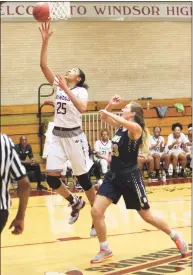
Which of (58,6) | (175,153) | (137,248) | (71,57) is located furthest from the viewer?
(71,57)

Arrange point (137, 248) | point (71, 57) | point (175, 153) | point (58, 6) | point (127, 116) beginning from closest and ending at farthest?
point (127, 116)
point (137, 248)
point (58, 6)
point (175, 153)
point (71, 57)

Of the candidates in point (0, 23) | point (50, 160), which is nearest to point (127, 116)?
point (50, 160)

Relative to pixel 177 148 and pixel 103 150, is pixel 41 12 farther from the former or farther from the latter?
pixel 177 148

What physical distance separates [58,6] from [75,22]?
8508 mm

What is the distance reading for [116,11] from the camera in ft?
58.9

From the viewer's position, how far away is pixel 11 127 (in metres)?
16.5

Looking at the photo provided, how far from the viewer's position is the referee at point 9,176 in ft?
14.3

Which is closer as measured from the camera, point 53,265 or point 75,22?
point 53,265

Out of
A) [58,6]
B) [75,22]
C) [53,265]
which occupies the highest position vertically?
[75,22]

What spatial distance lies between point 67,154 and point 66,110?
61 cm

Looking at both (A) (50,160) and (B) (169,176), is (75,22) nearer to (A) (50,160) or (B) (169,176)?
(B) (169,176)

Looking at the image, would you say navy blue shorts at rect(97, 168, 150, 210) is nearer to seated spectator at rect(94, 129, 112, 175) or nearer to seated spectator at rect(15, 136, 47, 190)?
seated spectator at rect(15, 136, 47, 190)

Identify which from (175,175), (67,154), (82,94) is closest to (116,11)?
(175,175)

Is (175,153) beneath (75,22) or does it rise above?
beneath
